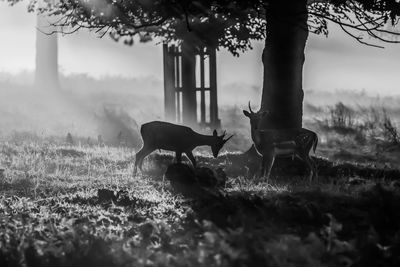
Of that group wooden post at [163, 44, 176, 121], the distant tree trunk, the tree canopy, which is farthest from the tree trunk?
the distant tree trunk

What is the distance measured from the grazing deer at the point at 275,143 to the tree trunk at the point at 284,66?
5.13 ft

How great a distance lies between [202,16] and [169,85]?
4.87 metres

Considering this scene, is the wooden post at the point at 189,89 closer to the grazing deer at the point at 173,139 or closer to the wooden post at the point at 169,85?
the wooden post at the point at 169,85

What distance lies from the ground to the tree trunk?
1.14 metres

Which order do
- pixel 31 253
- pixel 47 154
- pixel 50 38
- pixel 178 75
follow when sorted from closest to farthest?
pixel 31 253, pixel 47 154, pixel 178 75, pixel 50 38

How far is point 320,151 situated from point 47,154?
22.1ft

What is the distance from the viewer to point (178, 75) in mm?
20047

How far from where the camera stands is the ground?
17.9ft

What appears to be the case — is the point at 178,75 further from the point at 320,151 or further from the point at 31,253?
the point at 31,253

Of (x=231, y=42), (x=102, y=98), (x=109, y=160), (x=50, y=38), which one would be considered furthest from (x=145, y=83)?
(x=109, y=160)

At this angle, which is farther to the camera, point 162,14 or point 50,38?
A: point 50,38

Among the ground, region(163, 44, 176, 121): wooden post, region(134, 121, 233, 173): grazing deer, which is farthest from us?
region(163, 44, 176, 121): wooden post

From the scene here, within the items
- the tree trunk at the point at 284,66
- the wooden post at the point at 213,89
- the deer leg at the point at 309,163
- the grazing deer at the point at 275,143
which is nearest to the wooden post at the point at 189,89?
the wooden post at the point at 213,89

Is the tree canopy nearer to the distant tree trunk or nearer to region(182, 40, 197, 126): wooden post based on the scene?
region(182, 40, 197, 126): wooden post
